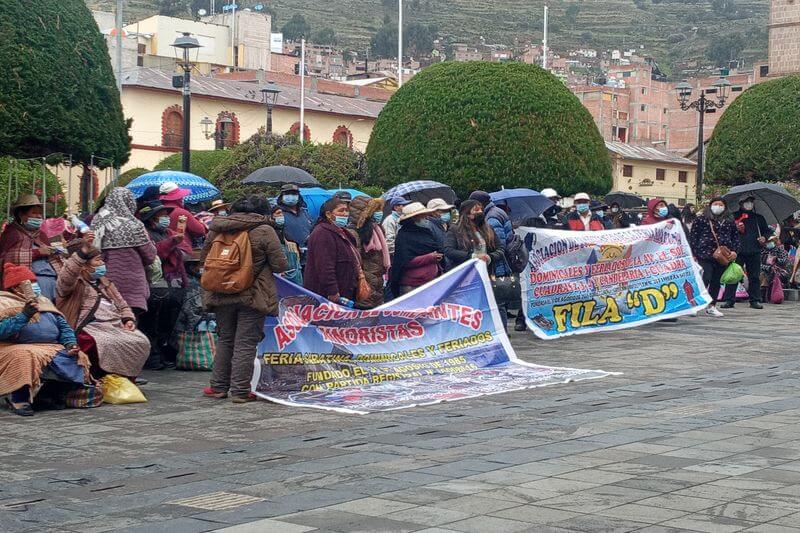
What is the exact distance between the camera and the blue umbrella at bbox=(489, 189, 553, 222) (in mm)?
17859

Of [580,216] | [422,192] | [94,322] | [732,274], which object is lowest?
[732,274]

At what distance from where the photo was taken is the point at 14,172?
12.2 meters

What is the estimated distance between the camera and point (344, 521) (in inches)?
232

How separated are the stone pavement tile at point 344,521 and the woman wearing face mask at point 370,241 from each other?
6286mm

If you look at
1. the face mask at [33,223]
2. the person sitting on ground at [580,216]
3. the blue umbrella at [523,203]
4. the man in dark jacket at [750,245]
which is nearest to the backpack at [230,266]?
the face mask at [33,223]

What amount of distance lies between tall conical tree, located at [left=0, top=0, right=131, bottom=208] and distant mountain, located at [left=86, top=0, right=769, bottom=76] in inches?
6110

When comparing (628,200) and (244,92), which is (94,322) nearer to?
(628,200)

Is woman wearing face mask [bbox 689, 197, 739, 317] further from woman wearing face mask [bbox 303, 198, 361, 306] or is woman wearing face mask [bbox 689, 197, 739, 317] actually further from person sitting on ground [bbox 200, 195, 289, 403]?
person sitting on ground [bbox 200, 195, 289, 403]

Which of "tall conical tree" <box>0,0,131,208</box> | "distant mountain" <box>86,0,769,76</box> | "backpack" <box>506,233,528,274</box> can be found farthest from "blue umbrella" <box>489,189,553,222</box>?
"distant mountain" <box>86,0,769,76</box>

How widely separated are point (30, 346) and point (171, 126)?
181ft

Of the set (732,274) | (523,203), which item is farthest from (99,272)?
(732,274)

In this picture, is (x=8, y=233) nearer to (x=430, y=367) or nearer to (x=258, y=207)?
(x=258, y=207)

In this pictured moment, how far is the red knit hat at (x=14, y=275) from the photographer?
955 centimetres

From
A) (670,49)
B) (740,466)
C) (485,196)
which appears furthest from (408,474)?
(670,49)
